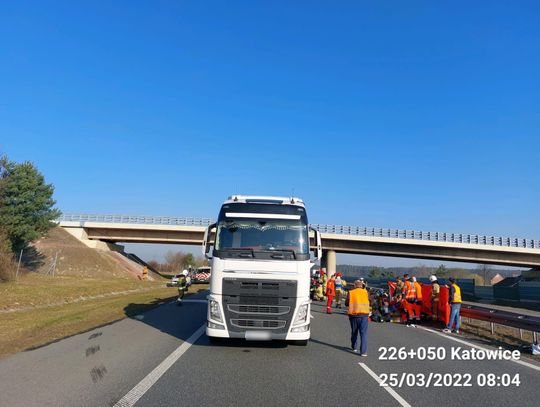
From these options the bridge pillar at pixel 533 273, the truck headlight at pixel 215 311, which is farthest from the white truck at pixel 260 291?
the bridge pillar at pixel 533 273

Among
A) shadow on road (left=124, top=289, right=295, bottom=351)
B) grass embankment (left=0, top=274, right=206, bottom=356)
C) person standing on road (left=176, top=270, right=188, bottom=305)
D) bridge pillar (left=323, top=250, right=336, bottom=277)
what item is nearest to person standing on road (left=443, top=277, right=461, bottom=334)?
shadow on road (left=124, top=289, right=295, bottom=351)

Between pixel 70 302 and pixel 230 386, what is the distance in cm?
1581

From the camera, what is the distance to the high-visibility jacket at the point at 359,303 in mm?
8867

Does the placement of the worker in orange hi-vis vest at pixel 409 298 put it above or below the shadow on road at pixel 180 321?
above

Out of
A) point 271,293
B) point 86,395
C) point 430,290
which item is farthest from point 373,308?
point 86,395

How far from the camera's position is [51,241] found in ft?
171

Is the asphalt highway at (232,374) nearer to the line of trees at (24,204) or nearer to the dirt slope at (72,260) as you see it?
the line of trees at (24,204)

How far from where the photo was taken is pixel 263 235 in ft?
30.9

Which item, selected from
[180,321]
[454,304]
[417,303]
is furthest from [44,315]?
[454,304]

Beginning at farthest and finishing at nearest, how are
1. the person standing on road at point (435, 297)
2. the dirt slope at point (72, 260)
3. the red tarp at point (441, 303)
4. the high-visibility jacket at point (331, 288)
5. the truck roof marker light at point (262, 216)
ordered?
the dirt slope at point (72, 260) → the high-visibility jacket at point (331, 288) → the person standing on road at point (435, 297) → the red tarp at point (441, 303) → the truck roof marker light at point (262, 216)

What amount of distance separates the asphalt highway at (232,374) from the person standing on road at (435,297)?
153 inches

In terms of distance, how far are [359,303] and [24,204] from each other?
38726 millimetres

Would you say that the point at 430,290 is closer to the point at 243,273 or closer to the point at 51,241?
the point at 243,273

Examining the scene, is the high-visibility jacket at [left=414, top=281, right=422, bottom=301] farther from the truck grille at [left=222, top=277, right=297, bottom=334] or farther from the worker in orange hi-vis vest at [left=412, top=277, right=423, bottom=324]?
the truck grille at [left=222, top=277, right=297, bottom=334]
